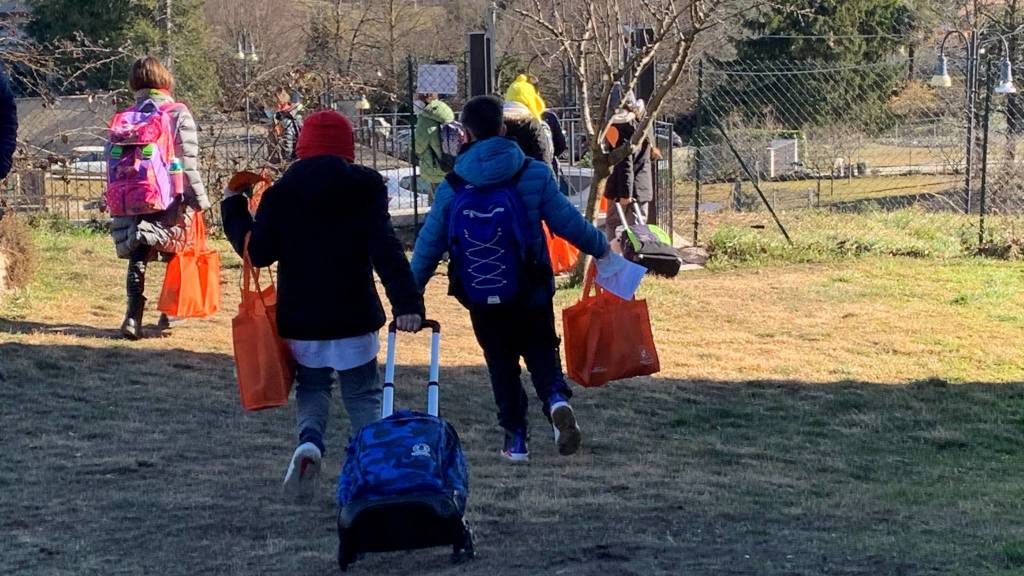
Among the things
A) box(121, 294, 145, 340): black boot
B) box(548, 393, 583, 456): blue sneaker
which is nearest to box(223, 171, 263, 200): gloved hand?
box(548, 393, 583, 456): blue sneaker

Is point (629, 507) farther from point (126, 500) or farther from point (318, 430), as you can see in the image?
point (126, 500)

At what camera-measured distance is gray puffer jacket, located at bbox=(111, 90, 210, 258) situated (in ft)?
25.6

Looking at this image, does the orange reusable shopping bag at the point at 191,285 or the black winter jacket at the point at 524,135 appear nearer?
the black winter jacket at the point at 524,135

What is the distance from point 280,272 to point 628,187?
283 inches

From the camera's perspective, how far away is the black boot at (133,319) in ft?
27.0

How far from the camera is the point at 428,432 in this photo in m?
4.15

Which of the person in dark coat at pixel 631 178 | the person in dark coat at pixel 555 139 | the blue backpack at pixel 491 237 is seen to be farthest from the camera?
the person in dark coat at pixel 631 178

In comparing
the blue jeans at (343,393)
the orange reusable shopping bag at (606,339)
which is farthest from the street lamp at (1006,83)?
the blue jeans at (343,393)

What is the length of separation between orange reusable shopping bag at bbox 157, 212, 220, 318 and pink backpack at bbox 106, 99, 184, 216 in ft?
1.23

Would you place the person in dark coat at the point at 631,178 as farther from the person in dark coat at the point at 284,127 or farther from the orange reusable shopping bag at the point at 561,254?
the person in dark coat at the point at 284,127

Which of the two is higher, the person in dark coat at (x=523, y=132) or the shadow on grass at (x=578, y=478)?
the person in dark coat at (x=523, y=132)

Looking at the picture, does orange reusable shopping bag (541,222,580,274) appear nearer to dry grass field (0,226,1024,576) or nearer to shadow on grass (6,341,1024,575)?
dry grass field (0,226,1024,576)

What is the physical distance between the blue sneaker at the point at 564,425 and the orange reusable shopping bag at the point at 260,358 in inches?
47.2

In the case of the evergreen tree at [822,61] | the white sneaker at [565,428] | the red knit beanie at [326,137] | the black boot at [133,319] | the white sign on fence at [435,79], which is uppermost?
the evergreen tree at [822,61]
